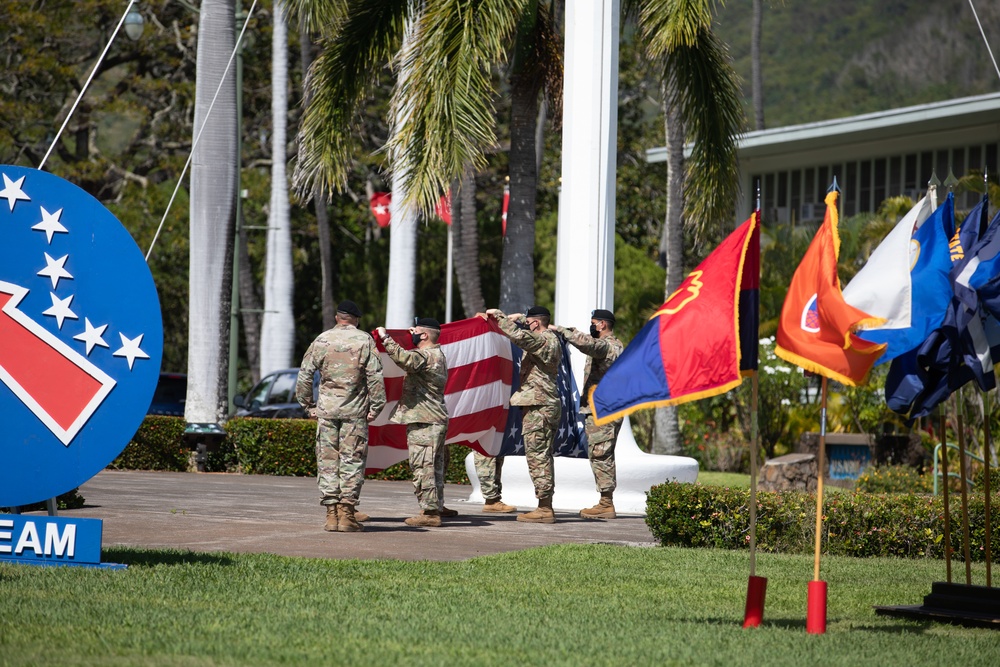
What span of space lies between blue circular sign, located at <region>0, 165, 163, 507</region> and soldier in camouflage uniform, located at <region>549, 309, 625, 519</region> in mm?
5185

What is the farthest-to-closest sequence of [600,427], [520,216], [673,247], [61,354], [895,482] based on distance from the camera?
1. [673,247]
2. [895,482]
3. [520,216]
4. [600,427]
5. [61,354]

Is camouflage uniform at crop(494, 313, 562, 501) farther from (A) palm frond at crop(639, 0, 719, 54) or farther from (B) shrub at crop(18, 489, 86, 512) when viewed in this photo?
(B) shrub at crop(18, 489, 86, 512)

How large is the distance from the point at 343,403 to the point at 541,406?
2.32 m

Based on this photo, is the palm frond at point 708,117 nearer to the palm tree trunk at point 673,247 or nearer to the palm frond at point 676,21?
the palm frond at point 676,21

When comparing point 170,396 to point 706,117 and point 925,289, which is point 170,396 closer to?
point 706,117

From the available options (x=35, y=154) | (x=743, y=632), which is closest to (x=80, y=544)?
(x=743, y=632)

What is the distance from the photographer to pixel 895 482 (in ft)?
57.3

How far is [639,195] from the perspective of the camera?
1433 inches

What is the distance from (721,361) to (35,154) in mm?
29302

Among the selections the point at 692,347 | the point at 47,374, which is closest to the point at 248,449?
the point at 47,374

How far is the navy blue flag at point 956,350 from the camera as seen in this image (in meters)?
7.80

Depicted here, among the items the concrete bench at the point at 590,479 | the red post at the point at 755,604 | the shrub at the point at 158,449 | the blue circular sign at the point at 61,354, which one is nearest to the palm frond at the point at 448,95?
the concrete bench at the point at 590,479

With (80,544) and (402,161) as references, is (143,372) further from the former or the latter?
(402,161)

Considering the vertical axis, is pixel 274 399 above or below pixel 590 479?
above
